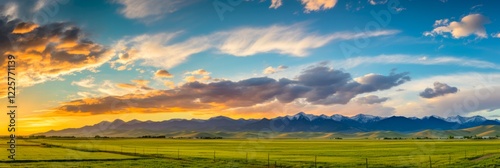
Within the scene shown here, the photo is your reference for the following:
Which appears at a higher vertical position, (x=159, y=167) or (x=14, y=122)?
(x=14, y=122)

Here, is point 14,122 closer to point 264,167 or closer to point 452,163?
point 264,167

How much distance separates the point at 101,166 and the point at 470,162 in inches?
2209

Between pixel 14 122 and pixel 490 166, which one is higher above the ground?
pixel 14 122

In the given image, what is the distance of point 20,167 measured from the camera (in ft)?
189

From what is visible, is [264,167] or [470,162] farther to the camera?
[470,162]

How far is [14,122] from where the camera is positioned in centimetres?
4916

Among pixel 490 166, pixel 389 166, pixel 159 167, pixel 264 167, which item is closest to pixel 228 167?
pixel 264 167

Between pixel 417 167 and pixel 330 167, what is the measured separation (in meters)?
12.4

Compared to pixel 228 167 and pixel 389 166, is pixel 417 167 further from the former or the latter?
pixel 228 167

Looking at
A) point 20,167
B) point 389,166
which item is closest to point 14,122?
point 20,167

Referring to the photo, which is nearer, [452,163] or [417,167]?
[417,167]

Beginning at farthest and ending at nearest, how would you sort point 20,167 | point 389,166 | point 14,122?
point 389,166 → point 20,167 → point 14,122

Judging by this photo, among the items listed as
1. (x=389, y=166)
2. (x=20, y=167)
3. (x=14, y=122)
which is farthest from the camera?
(x=389, y=166)

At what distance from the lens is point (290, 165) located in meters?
63.6
